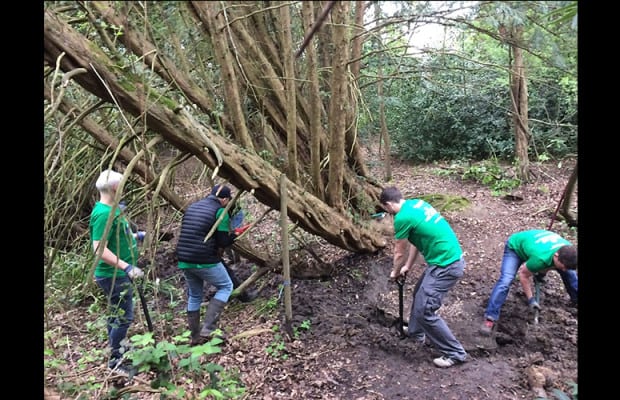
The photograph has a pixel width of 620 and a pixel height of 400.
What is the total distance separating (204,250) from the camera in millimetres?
3963

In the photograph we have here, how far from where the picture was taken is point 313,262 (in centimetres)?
550

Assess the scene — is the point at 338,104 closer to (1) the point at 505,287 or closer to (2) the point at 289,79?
(2) the point at 289,79

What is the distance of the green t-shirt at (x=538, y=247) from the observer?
3.70 metres

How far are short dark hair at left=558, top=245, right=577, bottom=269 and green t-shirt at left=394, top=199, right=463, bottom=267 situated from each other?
0.84 meters

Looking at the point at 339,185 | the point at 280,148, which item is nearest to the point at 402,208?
the point at 339,185

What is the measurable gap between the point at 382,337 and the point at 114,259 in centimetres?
272

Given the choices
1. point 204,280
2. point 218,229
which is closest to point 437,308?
point 218,229

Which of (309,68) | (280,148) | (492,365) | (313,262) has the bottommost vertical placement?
(492,365)

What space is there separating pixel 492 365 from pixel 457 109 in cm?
816

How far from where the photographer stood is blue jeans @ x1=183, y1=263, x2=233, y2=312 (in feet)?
13.5

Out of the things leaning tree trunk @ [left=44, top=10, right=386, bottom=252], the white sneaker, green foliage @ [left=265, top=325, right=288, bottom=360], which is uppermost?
leaning tree trunk @ [left=44, top=10, right=386, bottom=252]

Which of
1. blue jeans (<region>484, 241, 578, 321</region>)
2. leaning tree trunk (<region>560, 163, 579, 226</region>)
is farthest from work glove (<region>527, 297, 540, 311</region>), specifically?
leaning tree trunk (<region>560, 163, 579, 226</region>)

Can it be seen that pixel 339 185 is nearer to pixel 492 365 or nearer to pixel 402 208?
pixel 402 208

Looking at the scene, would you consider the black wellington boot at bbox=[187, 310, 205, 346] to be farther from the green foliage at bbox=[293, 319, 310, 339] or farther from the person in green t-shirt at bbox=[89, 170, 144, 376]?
the green foliage at bbox=[293, 319, 310, 339]
